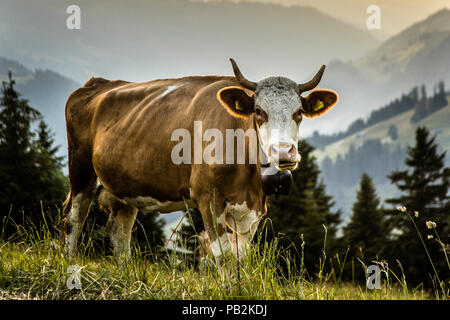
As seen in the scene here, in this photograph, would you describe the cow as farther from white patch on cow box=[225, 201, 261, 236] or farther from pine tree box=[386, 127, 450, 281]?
pine tree box=[386, 127, 450, 281]

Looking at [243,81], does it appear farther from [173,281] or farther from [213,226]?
[173,281]

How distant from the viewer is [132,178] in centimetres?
584

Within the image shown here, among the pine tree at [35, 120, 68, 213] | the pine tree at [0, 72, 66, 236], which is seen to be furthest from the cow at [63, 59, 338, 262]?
the pine tree at [35, 120, 68, 213]

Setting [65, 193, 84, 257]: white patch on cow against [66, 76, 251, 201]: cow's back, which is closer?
[66, 76, 251, 201]: cow's back

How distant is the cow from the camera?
4.65 meters

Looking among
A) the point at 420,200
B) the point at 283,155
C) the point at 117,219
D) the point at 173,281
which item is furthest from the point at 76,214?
the point at 420,200

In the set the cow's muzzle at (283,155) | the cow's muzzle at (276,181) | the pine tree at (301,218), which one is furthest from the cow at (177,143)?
the pine tree at (301,218)

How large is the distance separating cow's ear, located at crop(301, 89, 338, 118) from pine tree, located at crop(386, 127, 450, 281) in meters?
31.4

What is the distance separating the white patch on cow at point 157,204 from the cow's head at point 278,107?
Answer: 1.32 metres

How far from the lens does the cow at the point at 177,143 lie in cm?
465

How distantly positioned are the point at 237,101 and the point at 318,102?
1.04 meters

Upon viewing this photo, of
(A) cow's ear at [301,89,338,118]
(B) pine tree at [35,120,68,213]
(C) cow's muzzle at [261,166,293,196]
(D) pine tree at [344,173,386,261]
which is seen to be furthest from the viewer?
(D) pine tree at [344,173,386,261]

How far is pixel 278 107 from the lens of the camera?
4496 mm

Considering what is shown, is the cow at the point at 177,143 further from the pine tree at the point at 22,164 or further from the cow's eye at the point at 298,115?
the pine tree at the point at 22,164
